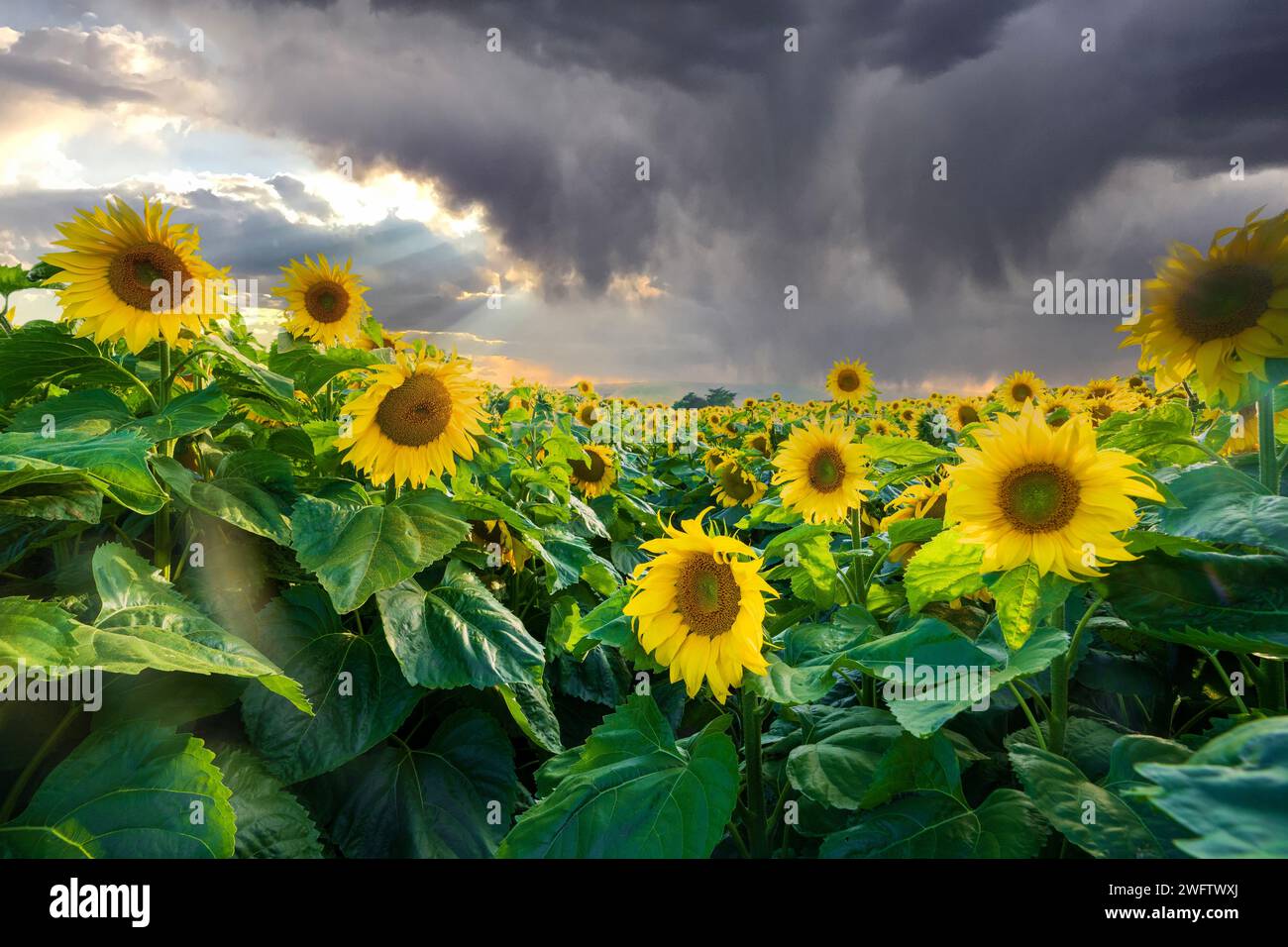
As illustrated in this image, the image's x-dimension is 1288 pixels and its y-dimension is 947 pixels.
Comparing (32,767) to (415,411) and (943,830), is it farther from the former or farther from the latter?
(943,830)

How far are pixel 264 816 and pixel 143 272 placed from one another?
1.86 m

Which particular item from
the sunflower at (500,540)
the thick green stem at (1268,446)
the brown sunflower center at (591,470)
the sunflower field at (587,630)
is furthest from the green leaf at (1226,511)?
the brown sunflower center at (591,470)

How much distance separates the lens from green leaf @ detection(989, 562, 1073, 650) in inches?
62.4

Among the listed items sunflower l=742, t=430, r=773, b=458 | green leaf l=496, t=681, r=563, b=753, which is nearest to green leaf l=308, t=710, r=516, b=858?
green leaf l=496, t=681, r=563, b=753

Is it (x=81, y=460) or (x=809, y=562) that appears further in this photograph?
(x=809, y=562)

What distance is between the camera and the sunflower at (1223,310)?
1.63 meters

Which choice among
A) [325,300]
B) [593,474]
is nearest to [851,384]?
[593,474]

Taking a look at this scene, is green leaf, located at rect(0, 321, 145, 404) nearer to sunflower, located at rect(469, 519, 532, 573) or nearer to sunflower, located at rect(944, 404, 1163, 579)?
sunflower, located at rect(469, 519, 532, 573)

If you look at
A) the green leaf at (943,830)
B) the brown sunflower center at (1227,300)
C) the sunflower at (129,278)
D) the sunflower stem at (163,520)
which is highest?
the sunflower at (129,278)

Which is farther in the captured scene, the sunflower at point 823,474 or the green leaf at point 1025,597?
the sunflower at point 823,474

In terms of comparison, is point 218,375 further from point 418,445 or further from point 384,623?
point 384,623

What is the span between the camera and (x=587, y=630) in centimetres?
203

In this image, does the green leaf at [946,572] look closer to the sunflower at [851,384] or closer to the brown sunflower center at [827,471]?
the brown sunflower center at [827,471]
